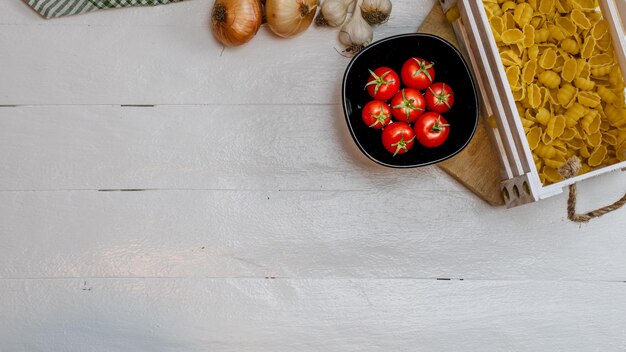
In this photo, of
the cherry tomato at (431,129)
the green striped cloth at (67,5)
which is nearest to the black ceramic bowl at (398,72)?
the cherry tomato at (431,129)

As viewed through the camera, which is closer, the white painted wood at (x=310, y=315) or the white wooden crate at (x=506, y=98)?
the white wooden crate at (x=506, y=98)

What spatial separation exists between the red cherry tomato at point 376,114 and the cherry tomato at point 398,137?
20 mm

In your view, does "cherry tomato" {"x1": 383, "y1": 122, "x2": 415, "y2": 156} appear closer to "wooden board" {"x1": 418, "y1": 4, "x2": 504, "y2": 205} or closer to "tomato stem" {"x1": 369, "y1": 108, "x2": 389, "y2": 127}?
"tomato stem" {"x1": 369, "y1": 108, "x2": 389, "y2": 127}

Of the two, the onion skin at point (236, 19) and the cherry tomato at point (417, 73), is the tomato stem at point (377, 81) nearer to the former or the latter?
the cherry tomato at point (417, 73)

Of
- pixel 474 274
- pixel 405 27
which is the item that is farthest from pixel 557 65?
pixel 474 274

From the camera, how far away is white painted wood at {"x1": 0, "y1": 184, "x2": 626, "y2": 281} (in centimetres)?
125

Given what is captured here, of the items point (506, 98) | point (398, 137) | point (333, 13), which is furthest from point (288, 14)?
point (506, 98)

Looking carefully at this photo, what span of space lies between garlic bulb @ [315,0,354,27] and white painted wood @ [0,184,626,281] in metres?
0.35

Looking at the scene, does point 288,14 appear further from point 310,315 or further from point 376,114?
point 310,315

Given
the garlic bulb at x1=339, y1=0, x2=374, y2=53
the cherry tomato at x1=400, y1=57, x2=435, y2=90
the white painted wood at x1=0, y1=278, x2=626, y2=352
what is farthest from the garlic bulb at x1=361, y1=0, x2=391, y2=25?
the white painted wood at x1=0, y1=278, x2=626, y2=352

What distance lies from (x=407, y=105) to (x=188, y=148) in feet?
1.51

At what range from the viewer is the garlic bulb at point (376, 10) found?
4.00 feet

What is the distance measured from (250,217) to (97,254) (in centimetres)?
32

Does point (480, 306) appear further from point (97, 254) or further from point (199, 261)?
point (97, 254)
